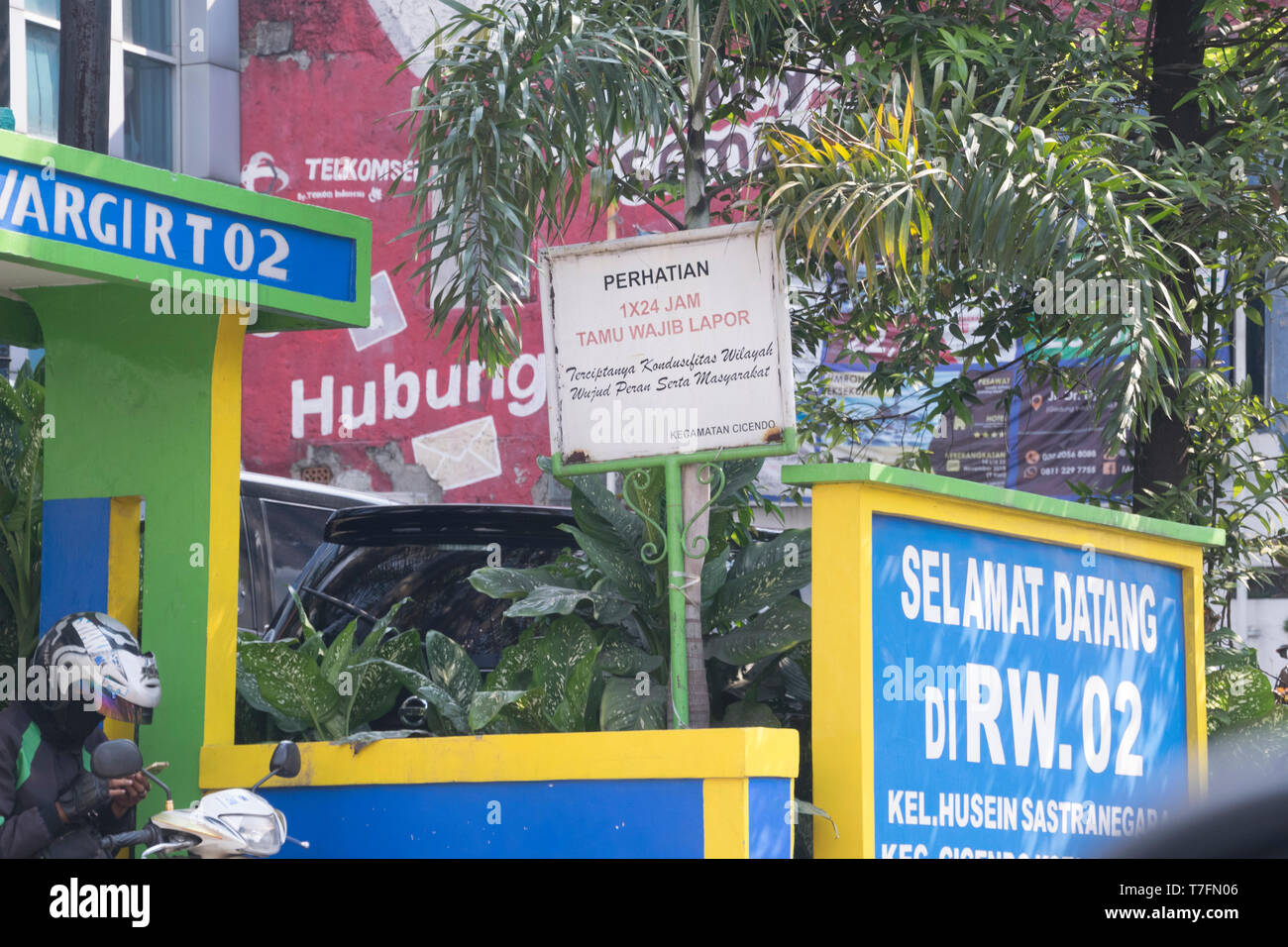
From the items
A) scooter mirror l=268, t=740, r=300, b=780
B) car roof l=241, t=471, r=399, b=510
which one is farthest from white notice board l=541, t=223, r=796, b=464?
car roof l=241, t=471, r=399, b=510

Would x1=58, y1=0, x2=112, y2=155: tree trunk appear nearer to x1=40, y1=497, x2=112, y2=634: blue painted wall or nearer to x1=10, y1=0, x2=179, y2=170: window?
x1=40, y1=497, x2=112, y2=634: blue painted wall

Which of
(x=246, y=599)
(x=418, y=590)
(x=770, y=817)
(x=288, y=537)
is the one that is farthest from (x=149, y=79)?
(x=770, y=817)

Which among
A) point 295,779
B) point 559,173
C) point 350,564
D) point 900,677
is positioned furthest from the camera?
point 350,564

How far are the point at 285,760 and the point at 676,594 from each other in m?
1.34

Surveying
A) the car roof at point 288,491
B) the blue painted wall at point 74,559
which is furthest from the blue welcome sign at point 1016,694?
the car roof at point 288,491

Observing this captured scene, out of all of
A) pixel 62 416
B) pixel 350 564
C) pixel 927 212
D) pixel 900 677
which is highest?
pixel 927 212

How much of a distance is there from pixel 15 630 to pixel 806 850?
3.65 metres

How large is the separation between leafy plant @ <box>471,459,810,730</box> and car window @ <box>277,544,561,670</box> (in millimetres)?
1160

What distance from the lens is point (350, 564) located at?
24.3 ft

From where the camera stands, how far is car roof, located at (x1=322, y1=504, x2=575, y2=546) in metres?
7.27

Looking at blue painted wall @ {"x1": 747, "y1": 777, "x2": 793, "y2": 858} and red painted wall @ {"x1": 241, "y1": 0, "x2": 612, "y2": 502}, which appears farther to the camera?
red painted wall @ {"x1": 241, "y1": 0, "x2": 612, "y2": 502}
